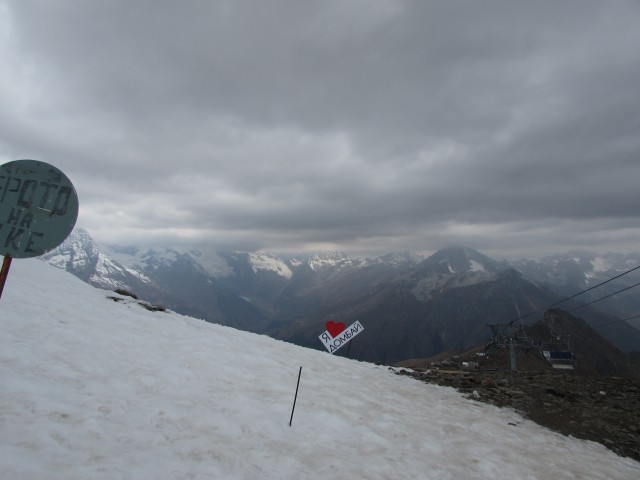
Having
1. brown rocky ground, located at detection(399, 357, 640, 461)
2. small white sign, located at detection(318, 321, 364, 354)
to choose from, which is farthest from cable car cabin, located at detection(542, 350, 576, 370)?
small white sign, located at detection(318, 321, 364, 354)

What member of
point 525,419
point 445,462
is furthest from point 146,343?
point 525,419

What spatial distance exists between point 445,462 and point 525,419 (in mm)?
6238

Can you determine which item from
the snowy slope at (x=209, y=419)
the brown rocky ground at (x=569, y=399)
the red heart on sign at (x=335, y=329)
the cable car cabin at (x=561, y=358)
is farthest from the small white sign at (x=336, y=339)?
the cable car cabin at (x=561, y=358)

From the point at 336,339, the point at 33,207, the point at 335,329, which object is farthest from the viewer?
the point at 335,329

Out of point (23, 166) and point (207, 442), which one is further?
point (207, 442)

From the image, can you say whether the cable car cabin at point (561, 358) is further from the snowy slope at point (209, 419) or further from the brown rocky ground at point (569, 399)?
the snowy slope at point (209, 419)

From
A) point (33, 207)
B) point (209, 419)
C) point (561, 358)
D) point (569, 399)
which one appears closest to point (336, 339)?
point (569, 399)

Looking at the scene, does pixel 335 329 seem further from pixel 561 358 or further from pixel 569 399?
pixel 561 358

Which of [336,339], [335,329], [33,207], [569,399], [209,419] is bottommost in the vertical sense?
[209,419]

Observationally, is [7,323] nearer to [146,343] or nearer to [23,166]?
[146,343]

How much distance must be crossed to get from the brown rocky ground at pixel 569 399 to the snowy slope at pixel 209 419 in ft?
3.67

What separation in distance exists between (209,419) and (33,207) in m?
5.43

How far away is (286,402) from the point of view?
10023 millimetres

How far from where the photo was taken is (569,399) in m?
14.8
